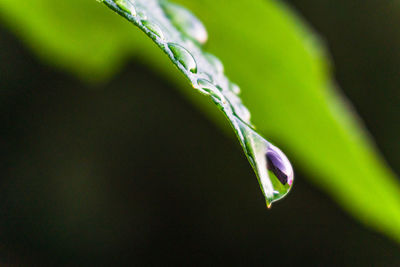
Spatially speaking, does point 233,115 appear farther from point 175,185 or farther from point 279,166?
point 175,185

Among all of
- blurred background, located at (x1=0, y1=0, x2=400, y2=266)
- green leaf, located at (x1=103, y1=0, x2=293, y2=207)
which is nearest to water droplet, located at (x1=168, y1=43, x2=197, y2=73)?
green leaf, located at (x1=103, y1=0, x2=293, y2=207)

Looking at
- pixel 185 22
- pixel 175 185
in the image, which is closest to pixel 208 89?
pixel 185 22

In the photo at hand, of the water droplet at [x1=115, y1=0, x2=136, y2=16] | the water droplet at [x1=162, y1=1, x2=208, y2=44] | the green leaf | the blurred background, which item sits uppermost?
the water droplet at [x1=115, y1=0, x2=136, y2=16]

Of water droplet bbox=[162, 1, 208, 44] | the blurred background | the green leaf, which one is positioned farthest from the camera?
the blurred background

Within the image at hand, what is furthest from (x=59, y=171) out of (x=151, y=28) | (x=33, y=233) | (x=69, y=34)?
(x=151, y=28)

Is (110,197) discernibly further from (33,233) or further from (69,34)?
(69,34)

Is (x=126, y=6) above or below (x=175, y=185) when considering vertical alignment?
above

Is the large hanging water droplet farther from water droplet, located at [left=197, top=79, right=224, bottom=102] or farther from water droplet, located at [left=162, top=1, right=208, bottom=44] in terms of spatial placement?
water droplet, located at [left=162, top=1, right=208, bottom=44]
